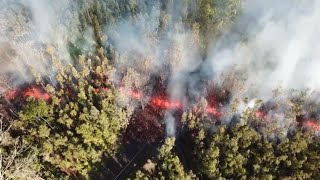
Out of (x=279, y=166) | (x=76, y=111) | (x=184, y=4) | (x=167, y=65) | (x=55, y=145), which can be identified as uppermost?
(x=184, y=4)

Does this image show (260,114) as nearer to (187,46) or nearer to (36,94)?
(187,46)

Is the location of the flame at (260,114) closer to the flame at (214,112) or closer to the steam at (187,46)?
the steam at (187,46)

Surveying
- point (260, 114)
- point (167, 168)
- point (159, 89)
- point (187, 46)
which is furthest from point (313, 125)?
point (187, 46)

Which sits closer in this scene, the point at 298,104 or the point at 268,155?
the point at 268,155

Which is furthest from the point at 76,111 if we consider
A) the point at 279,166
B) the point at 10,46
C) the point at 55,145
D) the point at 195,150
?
the point at 279,166

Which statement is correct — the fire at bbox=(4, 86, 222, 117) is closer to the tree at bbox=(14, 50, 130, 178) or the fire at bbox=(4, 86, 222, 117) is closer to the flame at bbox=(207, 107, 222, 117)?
the flame at bbox=(207, 107, 222, 117)

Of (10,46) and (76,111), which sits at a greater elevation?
(10,46)

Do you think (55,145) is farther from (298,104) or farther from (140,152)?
(298,104)

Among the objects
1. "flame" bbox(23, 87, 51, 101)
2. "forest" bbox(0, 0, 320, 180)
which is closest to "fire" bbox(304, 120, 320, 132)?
"forest" bbox(0, 0, 320, 180)
